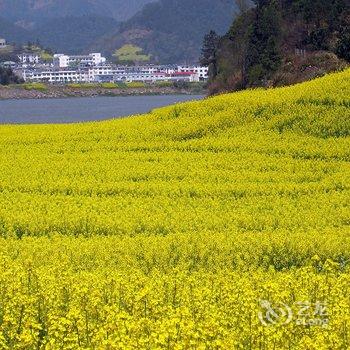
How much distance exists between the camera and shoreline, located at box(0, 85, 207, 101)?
171 m

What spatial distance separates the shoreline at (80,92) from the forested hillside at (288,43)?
328ft

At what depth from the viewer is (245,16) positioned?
7612 centimetres

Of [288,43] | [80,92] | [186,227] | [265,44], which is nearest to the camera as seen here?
[186,227]

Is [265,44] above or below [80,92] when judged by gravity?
above

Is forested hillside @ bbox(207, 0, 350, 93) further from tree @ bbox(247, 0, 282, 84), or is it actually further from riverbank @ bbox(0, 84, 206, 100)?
riverbank @ bbox(0, 84, 206, 100)

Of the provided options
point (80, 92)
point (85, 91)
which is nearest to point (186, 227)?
point (80, 92)

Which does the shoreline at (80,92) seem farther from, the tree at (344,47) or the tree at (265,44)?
the tree at (344,47)

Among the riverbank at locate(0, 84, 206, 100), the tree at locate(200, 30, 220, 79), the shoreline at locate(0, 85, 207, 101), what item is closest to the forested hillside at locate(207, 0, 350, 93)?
the tree at locate(200, 30, 220, 79)

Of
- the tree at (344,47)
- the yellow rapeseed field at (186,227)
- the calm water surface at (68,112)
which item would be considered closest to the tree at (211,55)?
the calm water surface at (68,112)

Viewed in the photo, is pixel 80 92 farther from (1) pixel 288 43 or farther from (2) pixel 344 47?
(2) pixel 344 47

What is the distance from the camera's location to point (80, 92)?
594 ft

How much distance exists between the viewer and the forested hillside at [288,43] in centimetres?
5294

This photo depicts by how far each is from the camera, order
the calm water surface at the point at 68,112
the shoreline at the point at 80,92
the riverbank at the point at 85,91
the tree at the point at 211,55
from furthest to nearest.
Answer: the riverbank at the point at 85,91 < the shoreline at the point at 80,92 < the calm water surface at the point at 68,112 < the tree at the point at 211,55

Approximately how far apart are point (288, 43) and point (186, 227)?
1997 inches
